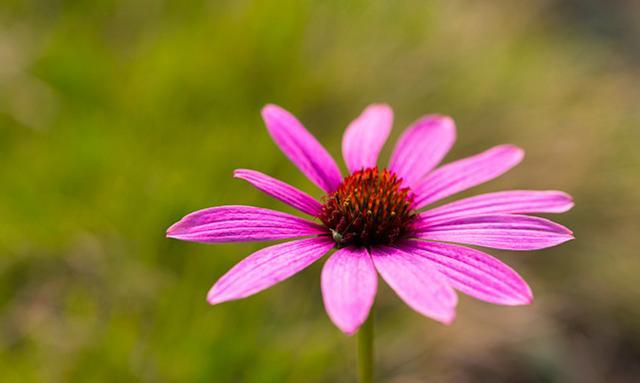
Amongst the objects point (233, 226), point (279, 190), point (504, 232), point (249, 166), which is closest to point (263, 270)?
point (233, 226)

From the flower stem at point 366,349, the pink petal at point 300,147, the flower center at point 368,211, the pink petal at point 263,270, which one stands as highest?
the pink petal at point 300,147

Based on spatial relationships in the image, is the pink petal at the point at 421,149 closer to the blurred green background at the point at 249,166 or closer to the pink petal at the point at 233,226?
the pink petal at the point at 233,226

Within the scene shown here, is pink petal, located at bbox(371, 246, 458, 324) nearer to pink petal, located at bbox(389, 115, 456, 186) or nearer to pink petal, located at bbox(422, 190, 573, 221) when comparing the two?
pink petal, located at bbox(422, 190, 573, 221)

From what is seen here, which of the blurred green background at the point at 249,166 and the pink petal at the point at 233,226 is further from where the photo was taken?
the blurred green background at the point at 249,166

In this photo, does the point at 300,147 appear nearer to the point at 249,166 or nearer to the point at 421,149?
the point at 421,149

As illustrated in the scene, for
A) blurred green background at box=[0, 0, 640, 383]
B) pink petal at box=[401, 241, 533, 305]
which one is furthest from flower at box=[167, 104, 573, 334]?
blurred green background at box=[0, 0, 640, 383]

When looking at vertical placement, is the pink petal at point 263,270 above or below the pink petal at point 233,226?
below

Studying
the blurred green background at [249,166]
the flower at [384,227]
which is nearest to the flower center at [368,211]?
the flower at [384,227]

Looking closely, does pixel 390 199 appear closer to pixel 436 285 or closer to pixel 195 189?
pixel 436 285
